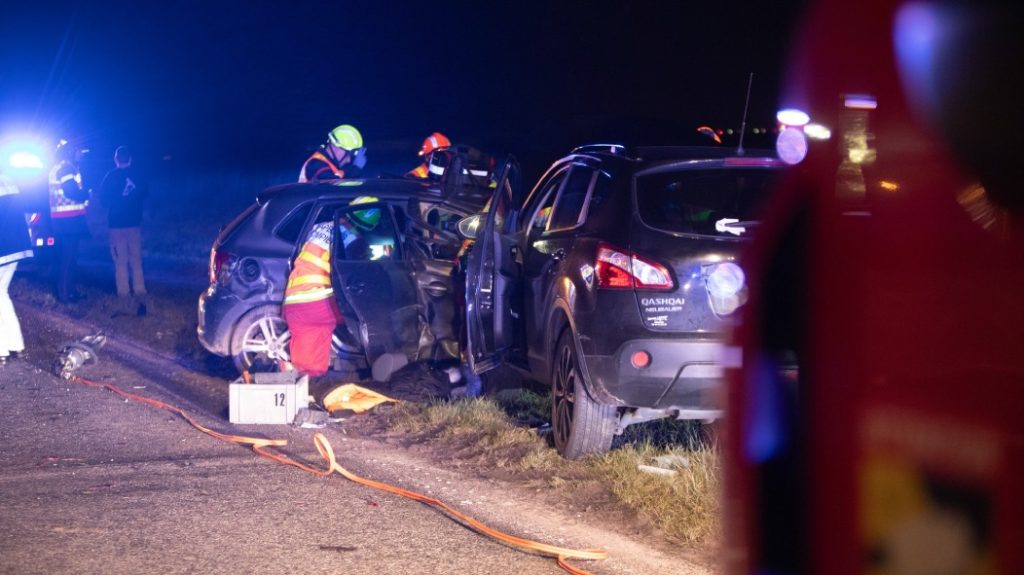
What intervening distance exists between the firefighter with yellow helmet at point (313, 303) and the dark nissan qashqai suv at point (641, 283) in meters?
2.25

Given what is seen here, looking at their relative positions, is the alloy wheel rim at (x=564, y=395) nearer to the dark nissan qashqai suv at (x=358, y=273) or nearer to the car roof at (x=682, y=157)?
the car roof at (x=682, y=157)

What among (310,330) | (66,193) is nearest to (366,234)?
(310,330)

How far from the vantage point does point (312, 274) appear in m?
8.59

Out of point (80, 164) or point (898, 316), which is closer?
point (898, 316)

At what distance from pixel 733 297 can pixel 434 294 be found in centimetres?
333

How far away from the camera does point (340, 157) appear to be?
36.7ft

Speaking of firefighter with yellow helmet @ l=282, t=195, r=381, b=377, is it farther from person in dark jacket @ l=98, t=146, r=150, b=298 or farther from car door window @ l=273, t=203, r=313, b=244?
person in dark jacket @ l=98, t=146, r=150, b=298

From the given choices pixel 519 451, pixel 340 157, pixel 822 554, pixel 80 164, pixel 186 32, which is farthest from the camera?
pixel 186 32

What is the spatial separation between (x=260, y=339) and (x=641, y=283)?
434 cm

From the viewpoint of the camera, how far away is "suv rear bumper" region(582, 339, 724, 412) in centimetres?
579

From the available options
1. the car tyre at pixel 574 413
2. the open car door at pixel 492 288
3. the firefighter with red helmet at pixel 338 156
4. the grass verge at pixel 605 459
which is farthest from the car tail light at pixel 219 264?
the car tyre at pixel 574 413

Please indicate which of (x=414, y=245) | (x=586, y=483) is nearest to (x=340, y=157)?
(x=414, y=245)

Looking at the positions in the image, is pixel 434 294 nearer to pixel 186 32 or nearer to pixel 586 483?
pixel 586 483

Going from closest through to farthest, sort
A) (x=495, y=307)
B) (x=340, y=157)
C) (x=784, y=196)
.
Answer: (x=784, y=196) < (x=495, y=307) < (x=340, y=157)
